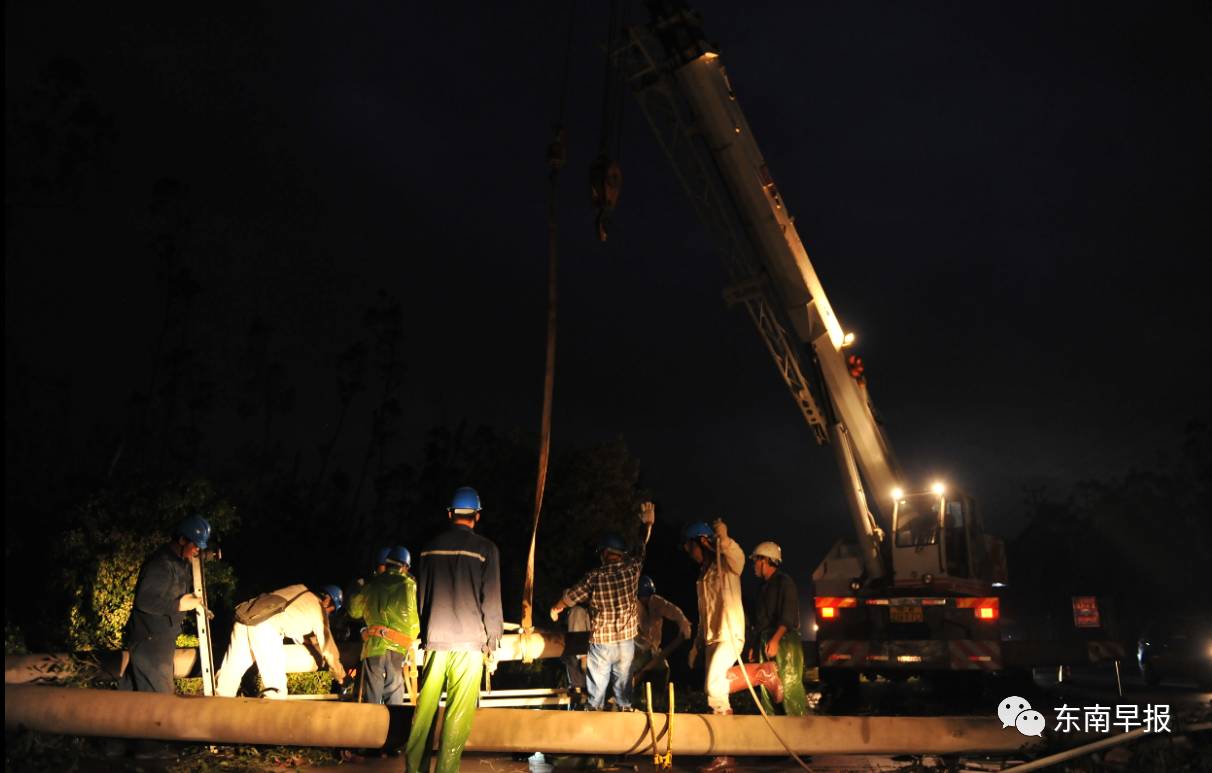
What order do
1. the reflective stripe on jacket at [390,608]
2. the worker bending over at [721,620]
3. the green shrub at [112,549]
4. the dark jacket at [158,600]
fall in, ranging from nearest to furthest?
the dark jacket at [158,600] < the reflective stripe on jacket at [390,608] < the worker bending over at [721,620] < the green shrub at [112,549]

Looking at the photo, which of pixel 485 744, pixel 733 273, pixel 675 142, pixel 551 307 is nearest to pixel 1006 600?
pixel 733 273

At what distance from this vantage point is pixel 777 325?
42.0 feet

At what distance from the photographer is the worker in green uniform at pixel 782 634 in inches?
350

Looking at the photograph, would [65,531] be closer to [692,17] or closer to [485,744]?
[485,744]

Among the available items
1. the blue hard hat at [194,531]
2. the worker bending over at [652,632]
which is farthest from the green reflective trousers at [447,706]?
the worker bending over at [652,632]

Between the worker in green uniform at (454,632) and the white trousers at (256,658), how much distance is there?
2.22 metres

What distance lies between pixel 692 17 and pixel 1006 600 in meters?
9.75

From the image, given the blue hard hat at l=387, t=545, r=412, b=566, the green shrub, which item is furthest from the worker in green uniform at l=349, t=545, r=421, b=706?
the green shrub

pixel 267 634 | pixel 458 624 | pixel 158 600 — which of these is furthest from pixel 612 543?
pixel 158 600

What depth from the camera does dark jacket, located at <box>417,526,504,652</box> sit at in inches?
242

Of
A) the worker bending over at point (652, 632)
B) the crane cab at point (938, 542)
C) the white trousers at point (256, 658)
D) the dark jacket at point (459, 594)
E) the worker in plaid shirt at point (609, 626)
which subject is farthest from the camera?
the crane cab at point (938, 542)

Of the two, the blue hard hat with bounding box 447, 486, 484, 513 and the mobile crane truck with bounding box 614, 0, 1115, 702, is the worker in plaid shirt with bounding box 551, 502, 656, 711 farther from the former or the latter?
the mobile crane truck with bounding box 614, 0, 1115, 702

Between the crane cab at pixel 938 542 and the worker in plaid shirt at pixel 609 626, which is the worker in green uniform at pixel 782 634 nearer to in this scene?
the worker in plaid shirt at pixel 609 626

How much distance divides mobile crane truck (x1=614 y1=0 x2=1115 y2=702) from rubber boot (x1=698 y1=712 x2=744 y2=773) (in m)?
4.85
